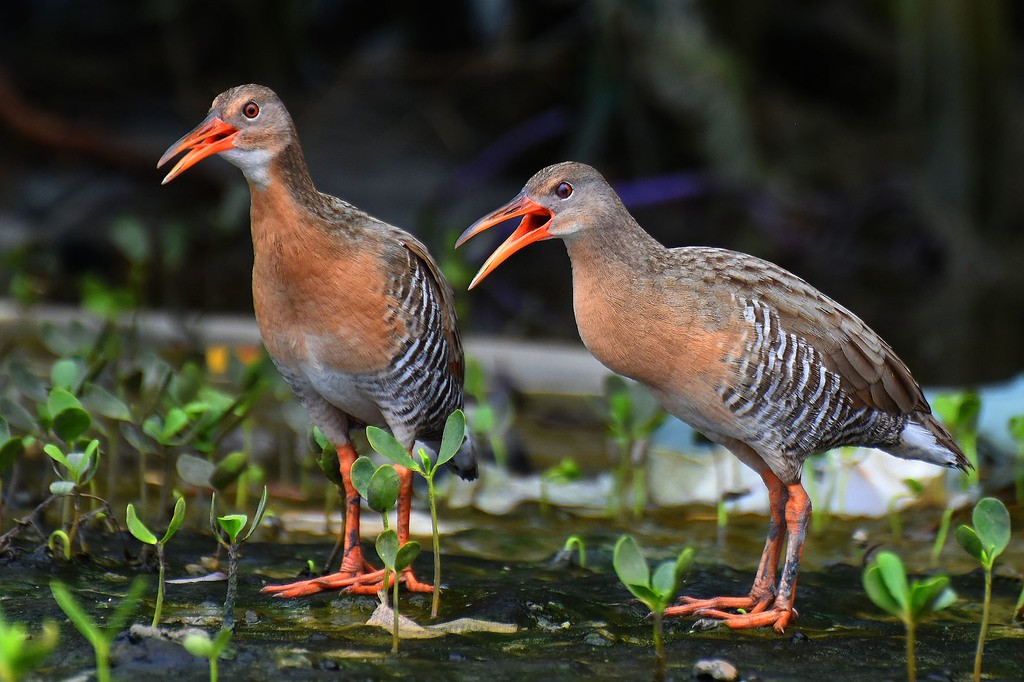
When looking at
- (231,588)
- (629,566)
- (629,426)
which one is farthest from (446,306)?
(629,566)

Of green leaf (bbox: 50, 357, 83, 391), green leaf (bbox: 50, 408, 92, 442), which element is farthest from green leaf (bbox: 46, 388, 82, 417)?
green leaf (bbox: 50, 357, 83, 391)

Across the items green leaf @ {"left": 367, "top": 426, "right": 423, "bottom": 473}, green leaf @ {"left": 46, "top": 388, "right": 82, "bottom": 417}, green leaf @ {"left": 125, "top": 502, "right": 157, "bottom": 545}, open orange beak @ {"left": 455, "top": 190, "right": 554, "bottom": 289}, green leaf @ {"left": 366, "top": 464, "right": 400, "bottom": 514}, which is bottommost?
green leaf @ {"left": 125, "top": 502, "right": 157, "bottom": 545}

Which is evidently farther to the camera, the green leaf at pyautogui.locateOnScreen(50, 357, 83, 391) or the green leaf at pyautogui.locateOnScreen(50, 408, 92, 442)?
the green leaf at pyautogui.locateOnScreen(50, 357, 83, 391)

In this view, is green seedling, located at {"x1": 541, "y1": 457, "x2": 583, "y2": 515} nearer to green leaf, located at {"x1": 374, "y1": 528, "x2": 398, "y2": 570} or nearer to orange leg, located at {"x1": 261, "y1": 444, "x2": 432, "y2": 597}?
orange leg, located at {"x1": 261, "y1": 444, "x2": 432, "y2": 597}

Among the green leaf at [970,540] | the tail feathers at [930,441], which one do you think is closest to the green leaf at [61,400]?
the green leaf at [970,540]

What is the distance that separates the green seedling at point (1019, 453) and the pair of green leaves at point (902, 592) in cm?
196

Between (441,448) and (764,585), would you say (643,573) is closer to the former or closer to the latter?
(441,448)

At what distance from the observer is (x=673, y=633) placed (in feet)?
11.9

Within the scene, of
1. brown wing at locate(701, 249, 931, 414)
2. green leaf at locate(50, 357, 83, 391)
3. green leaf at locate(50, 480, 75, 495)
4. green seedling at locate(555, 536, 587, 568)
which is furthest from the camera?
green leaf at locate(50, 357, 83, 391)

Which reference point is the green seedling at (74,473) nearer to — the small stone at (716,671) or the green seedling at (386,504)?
the green seedling at (386,504)

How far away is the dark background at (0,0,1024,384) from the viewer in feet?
29.8

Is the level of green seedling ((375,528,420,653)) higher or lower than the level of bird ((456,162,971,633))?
lower

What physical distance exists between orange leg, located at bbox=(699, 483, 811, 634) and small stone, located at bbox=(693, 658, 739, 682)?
52 cm

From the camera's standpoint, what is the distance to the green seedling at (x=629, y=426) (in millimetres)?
4879
